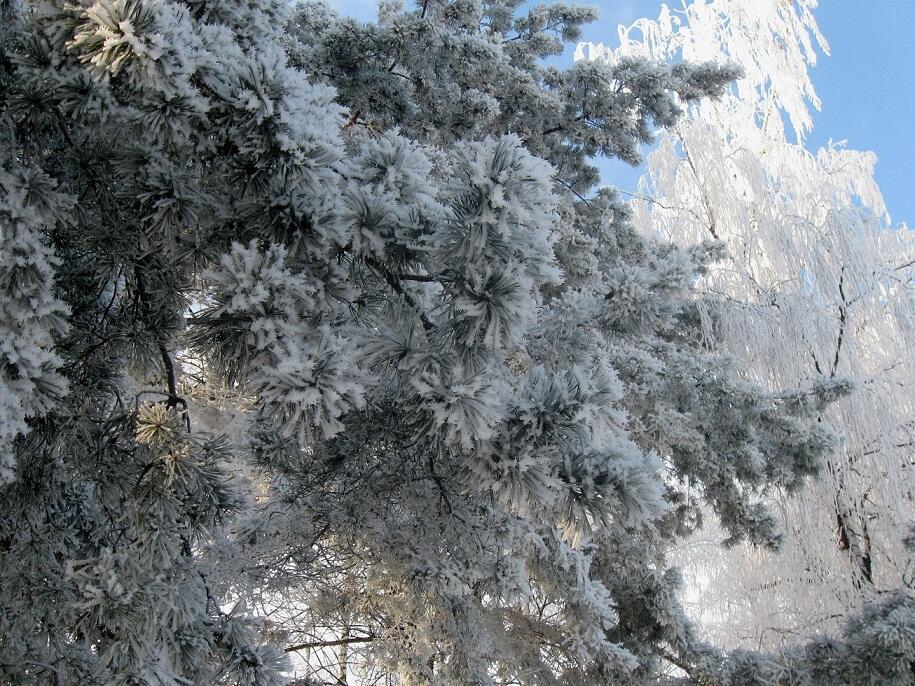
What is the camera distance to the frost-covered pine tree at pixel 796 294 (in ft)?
19.0

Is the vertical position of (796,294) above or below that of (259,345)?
above

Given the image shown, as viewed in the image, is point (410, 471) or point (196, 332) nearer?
point (196, 332)

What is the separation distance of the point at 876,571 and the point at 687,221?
395 centimetres

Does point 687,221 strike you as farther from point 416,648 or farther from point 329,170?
point 329,170

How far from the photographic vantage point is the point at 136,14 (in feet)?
4.84

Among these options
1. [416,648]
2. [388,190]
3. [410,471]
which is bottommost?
[416,648]

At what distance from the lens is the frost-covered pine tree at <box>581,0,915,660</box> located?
580 centimetres

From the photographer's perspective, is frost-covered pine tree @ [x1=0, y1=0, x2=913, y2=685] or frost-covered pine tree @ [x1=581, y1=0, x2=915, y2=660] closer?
frost-covered pine tree @ [x1=0, y1=0, x2=913, y2=685]

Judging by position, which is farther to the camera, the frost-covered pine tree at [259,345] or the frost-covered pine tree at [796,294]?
the frost-covered pine tree at [796,294]

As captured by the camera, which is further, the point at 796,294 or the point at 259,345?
the point at 796,294

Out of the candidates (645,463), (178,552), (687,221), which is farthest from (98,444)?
(687,221)

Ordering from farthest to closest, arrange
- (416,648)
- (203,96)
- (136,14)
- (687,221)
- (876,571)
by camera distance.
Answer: (687,221) → (876,571) → (416,648) → (203,96) → (136,14)

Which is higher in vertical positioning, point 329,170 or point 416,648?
point 329,170

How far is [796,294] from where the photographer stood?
6.43m
